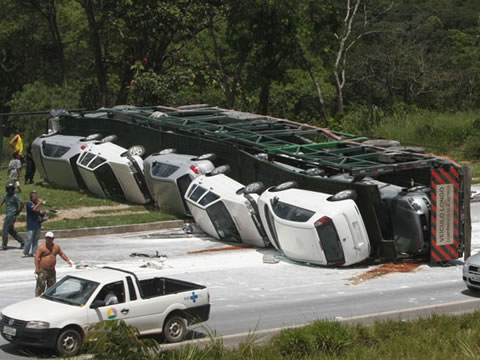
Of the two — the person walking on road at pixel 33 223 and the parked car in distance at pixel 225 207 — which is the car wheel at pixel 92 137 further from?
the person walking on road at pixel 33 223

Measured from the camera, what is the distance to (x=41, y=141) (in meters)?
32.5

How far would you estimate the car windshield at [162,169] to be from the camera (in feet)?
86.8

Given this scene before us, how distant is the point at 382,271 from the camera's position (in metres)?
20.1

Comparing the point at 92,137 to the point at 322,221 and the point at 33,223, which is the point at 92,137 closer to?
the point at 33,223

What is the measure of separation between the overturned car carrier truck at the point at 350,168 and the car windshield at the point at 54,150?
2019mm

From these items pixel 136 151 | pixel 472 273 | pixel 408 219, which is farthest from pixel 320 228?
pixel 136 151

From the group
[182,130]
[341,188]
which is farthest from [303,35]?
[341,188]

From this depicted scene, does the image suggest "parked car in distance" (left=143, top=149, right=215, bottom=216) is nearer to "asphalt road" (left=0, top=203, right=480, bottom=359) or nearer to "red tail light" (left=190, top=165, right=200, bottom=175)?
"red tail light" (left=190, top=165, right=200, bottom=175)

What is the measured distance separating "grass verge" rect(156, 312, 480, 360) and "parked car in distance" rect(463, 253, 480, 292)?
3772 millimetres

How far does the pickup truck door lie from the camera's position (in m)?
13.0

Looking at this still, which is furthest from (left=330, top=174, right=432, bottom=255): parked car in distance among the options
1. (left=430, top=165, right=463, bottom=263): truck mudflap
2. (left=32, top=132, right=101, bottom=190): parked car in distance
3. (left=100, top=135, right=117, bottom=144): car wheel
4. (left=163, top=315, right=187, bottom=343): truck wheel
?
(left=32, top=132, right=101, bottom=190): parked car in distance

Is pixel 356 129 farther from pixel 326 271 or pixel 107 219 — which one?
pixel 326 271

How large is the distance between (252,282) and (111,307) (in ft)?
21.0

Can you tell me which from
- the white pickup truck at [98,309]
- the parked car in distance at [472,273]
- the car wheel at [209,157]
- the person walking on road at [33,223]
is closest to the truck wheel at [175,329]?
the white pickup truck at [98,309]
